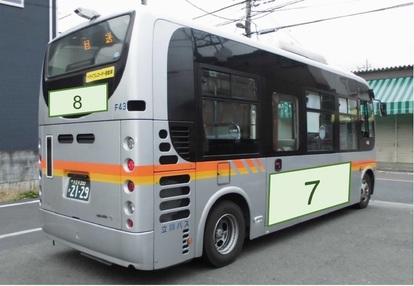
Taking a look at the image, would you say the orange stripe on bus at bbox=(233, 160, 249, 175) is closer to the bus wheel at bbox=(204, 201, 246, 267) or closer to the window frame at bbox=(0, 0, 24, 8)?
the bus wheel at bbox=(204, 201, 246, 267)

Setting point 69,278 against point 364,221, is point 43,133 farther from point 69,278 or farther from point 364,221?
point 364,221

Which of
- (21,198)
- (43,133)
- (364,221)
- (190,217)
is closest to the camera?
(190,217)

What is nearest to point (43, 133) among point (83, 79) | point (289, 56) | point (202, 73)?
point (83, 79)

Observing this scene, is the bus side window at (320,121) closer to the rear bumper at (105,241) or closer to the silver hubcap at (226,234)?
the silver hubcap at (226,234)

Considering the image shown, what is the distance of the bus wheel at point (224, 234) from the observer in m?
4.65

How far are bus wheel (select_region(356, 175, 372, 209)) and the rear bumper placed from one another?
5.99 m

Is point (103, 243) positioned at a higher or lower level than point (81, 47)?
lower

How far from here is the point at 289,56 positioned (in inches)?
239

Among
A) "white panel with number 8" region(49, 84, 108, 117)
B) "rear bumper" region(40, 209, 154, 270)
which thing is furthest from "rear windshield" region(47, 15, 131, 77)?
"rear bumper" region(40, 209, 154, 270)

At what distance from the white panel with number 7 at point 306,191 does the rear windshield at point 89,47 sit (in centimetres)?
A: 282

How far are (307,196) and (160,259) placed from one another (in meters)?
3.14

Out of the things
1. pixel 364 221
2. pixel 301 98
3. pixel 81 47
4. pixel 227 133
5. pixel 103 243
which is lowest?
pixel 364 221

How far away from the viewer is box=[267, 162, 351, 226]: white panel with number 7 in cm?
572

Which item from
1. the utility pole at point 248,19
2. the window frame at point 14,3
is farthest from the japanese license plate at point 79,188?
the utility pole at point 248,19
